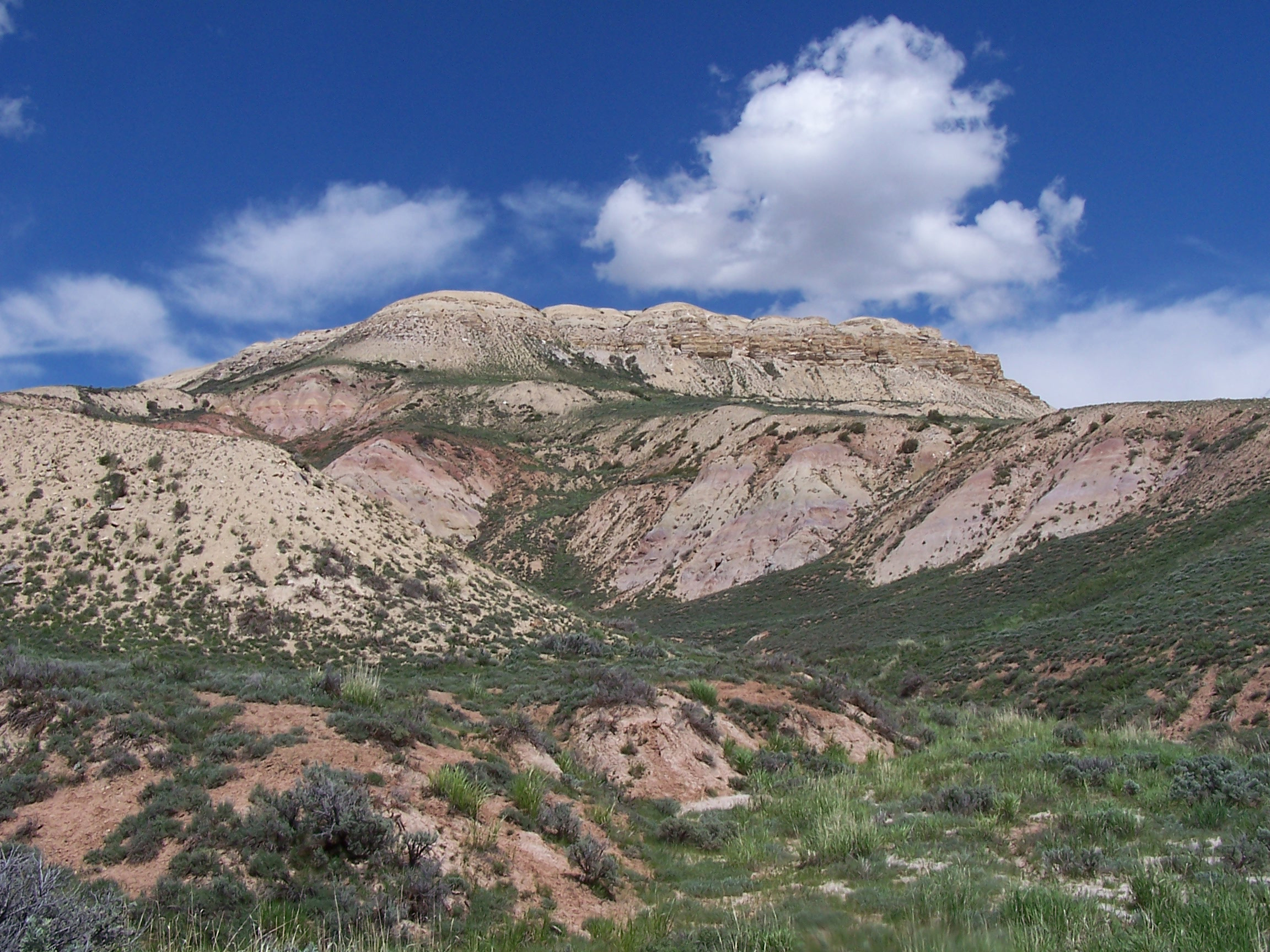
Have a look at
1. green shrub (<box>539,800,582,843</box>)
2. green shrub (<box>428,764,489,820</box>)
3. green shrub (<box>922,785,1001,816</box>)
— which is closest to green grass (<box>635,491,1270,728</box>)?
green shrub (<box>922,785,1001,816</box>)

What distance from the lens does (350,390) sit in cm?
8888

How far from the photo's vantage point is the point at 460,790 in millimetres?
8633

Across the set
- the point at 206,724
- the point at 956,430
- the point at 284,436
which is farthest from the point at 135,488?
the point at 284,436

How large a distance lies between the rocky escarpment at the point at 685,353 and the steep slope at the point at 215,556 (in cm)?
7151

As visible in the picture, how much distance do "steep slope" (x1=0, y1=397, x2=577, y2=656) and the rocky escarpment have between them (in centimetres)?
7151

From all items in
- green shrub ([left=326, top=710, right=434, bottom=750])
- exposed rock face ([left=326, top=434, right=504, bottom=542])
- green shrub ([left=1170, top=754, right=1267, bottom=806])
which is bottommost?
green shrub ([left=1170, top=754, right=1267, bottom=806])

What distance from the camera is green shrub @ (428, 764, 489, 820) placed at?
27.9 ft

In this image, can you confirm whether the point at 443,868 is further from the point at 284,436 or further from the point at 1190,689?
the point at 284,436

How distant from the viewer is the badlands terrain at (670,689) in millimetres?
6516

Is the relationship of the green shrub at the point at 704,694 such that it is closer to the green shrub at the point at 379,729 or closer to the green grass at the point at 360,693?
the green grass at the point at 360,693

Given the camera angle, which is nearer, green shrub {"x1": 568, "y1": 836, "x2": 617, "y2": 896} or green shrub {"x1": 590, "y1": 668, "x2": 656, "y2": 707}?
green shrub {"x1": 568, "y1": 836, "x2": 617, "y2": 896}

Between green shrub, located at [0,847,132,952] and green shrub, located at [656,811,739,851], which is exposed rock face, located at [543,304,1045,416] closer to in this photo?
green shrub, located at [656,811,739,851]

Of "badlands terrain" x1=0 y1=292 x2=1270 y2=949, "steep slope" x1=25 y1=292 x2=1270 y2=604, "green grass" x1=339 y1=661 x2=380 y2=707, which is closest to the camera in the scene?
"badlands terrain" x1=0 y1=292 x2=1270 y2=949

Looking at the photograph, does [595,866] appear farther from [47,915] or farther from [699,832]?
[47,915]
